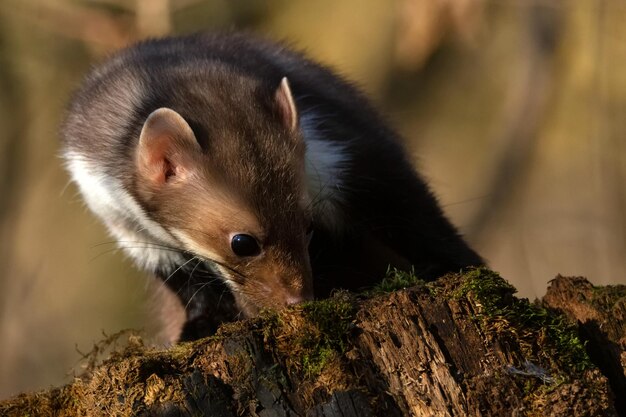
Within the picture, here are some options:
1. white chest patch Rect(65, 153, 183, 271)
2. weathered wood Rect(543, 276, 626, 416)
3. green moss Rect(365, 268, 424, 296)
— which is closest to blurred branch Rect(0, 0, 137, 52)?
white chest patch Rect(65, 153, 183, 271)

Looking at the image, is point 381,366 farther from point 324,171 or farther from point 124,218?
point 124,218

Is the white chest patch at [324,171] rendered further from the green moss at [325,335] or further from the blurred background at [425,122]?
the blurred background at [425,122]

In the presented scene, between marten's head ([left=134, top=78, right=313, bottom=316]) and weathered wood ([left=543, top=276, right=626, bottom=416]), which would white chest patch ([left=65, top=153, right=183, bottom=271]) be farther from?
weathered wood ([left=543, top=276, right=626, bottom=416])

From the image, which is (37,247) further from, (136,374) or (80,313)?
(136,374)

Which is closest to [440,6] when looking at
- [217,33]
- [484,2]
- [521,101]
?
[484,2]

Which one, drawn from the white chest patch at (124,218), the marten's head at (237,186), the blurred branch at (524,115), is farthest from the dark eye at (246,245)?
the blurred branch at (524,115)
